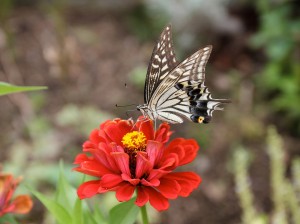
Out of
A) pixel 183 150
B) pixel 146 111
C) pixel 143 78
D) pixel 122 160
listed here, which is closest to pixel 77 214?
pixel 122 160

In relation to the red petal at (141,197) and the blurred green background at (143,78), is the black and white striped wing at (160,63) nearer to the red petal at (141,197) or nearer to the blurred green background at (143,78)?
the red petal at (141,197)

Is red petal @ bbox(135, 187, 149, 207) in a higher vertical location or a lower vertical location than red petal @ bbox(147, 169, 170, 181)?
lower

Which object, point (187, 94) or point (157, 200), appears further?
point (187, 94)

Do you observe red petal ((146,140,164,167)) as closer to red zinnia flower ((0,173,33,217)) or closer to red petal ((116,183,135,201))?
red petal ((116,183,135,201))

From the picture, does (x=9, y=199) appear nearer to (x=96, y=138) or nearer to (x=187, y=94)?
(x=96, y=138)

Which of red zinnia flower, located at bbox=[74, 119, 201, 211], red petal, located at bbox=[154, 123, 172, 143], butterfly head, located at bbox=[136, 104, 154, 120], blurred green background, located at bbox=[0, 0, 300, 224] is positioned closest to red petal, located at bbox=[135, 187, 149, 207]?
red zinnia flower, located at bbox=[74, 119, 201, 211]

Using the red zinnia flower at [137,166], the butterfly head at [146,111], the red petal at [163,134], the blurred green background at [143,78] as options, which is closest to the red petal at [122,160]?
the red zinnia flower at [137,166]
